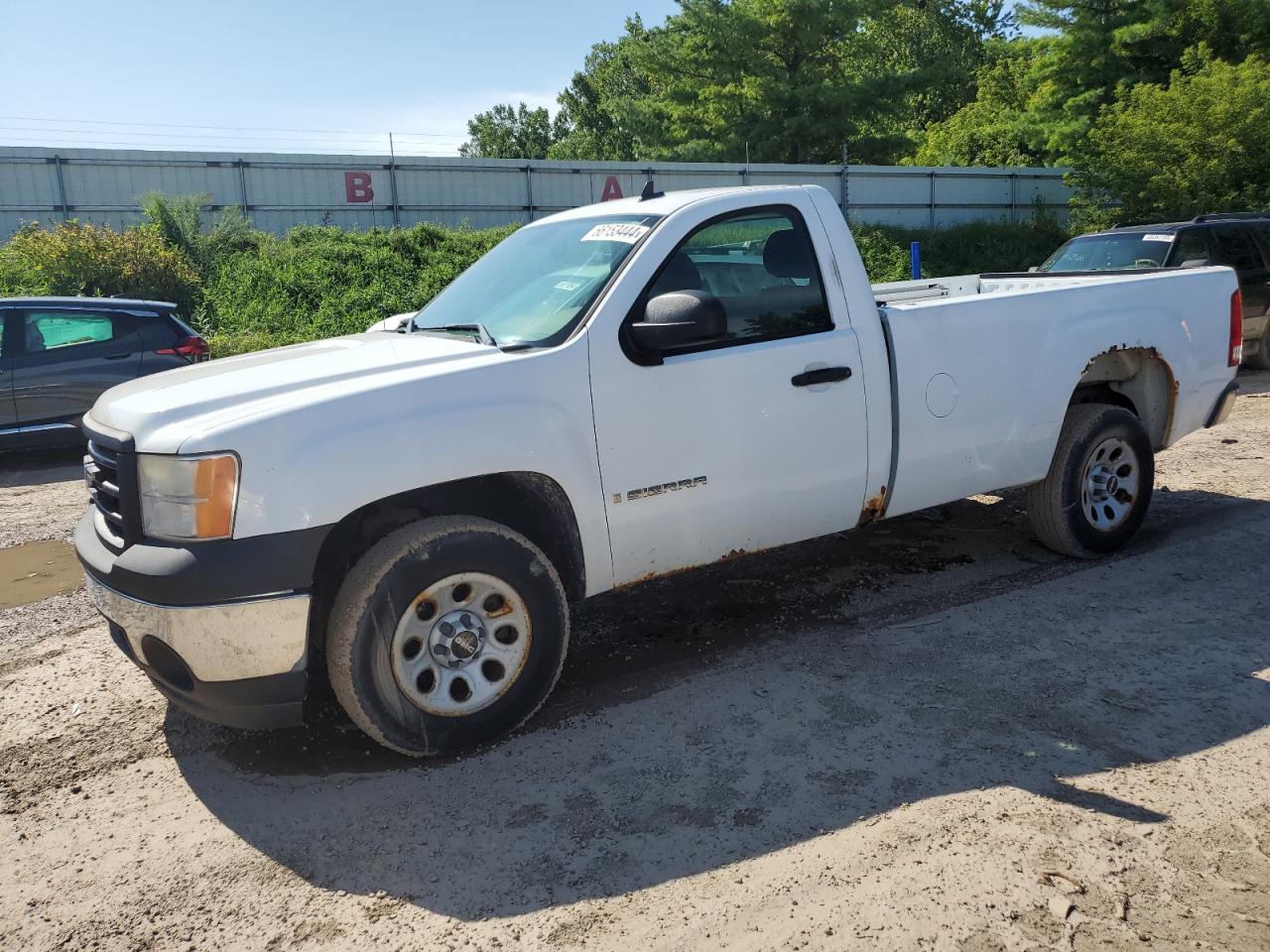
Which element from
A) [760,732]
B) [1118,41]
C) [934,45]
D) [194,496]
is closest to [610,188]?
[1118,41]

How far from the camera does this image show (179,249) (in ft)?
68.5

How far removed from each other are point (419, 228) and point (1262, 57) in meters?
22.3

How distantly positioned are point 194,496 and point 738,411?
2093 mm

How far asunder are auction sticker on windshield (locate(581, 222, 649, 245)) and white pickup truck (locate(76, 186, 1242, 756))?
2 centimetres

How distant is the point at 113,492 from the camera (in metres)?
3.61

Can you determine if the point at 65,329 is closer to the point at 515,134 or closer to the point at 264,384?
the point at 264,384

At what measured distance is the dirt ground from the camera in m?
2.84

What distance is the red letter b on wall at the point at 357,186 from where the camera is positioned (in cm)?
2544

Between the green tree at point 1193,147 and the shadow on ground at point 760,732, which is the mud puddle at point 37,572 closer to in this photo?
the shadow on ground at point 760,732

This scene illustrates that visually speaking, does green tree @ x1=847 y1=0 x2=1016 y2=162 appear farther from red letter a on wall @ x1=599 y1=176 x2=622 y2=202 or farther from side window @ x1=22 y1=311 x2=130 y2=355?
side window @ x1=22 y1=311 x2=130 y2=355

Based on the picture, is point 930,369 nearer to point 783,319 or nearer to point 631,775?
point 783,319

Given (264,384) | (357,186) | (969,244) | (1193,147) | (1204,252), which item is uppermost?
(357,186)

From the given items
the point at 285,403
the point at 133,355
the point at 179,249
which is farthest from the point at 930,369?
the point at 179,249

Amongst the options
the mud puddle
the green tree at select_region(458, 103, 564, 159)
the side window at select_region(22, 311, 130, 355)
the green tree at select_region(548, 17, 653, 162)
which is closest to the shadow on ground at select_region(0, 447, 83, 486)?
the side window at select_region(22, 311, 130, 355)
